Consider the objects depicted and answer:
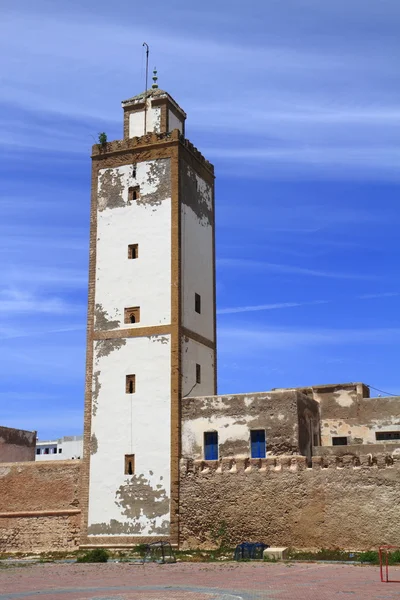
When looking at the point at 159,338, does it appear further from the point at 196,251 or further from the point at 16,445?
the point at 16,445

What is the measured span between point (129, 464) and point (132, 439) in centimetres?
98

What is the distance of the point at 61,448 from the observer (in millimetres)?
84375

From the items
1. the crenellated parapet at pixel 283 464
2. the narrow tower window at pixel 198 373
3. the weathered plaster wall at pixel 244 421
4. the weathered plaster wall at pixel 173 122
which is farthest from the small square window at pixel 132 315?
the weathered plaster wall at pixel 173 122

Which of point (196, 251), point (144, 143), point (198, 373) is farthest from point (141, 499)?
point (144, 143)

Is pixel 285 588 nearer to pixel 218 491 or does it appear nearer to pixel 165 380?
pixel 218 491

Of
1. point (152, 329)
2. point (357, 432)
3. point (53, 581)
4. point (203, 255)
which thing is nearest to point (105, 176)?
point (203, 255)

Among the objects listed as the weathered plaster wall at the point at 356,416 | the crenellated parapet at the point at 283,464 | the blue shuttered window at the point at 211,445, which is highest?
the weathered plaster wall at the point at 356,416

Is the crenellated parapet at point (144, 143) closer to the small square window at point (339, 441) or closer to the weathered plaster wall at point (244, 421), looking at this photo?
the weathered plaster wall at point (244, 421)

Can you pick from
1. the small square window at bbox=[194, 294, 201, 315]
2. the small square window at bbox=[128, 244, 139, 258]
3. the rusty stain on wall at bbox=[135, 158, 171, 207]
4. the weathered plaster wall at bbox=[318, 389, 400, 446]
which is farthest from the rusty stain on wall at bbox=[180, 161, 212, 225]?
the weathered plaster wall at bbox=[318, 389, 400, 446]

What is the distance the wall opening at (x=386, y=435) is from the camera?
3061 cm

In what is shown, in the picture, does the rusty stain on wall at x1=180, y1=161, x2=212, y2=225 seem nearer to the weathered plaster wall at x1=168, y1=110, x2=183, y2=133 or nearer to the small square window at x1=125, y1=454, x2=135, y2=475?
the weathered plaster wall at x1=168, y1=110, x2=183, y2=133

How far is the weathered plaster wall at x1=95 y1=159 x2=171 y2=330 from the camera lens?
101 feet

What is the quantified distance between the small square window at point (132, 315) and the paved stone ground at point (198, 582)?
10301mm

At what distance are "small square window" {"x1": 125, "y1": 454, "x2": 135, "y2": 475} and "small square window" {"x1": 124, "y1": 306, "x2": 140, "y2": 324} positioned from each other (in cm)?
544
